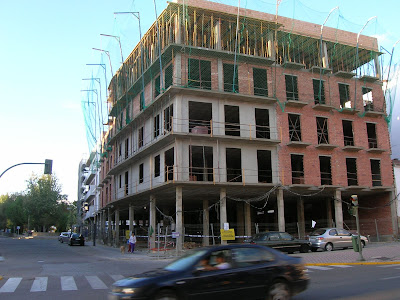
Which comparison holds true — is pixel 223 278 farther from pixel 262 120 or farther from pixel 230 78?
pixel 262 120

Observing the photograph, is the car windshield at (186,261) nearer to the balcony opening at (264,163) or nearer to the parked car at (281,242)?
the parked car at (281,242)

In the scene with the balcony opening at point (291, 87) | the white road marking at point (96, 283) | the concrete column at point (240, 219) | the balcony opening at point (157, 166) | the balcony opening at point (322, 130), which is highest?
the balcony opening at point (291, 87)

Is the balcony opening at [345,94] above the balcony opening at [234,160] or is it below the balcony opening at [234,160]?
above

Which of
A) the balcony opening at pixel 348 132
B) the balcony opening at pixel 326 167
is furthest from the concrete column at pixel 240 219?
the balcony opening at pixel 348 132

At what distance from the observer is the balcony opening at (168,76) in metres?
27.4

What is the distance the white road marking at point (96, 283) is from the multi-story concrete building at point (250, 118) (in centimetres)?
1135

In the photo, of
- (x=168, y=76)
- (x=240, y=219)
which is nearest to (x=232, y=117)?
(x=168, y=76)

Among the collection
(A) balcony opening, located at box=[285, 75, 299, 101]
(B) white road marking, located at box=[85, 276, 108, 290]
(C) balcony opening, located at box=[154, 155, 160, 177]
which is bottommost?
(B) white road marking, located at box=[85, 276, 108, 290]

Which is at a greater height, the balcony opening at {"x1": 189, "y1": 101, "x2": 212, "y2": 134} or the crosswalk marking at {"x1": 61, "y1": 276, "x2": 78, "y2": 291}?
the balcony opening at {"x1": 189, "y1": 101, "x2": 212, "y2": 134}

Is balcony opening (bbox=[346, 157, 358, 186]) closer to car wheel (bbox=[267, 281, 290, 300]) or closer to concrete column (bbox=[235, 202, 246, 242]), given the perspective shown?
concrete column (bbox=[235, 202, 246, 242])

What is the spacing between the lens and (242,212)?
3272 centimetres

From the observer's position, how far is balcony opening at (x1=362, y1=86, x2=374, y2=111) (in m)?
33.8

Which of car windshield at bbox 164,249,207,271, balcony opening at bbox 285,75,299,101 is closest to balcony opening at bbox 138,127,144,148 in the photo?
balcony opening at bbox 285,75,299,101

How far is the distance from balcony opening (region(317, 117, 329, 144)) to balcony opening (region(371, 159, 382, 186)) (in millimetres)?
5335
